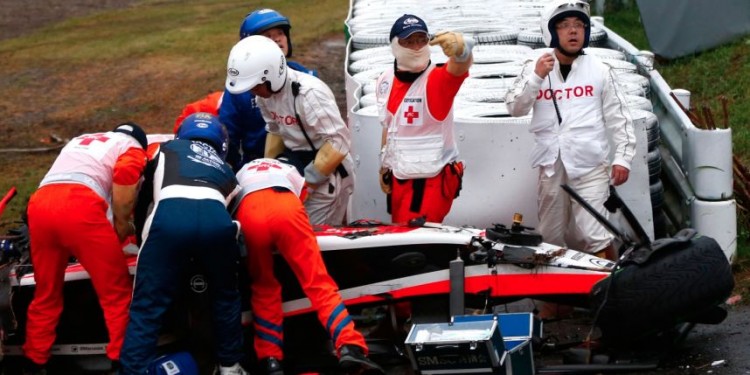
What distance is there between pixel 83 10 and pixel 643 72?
19214 millimetres

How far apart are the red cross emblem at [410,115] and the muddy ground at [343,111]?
1552 mm

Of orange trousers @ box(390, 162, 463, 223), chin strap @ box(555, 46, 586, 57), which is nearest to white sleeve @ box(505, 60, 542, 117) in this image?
chin strap @ box(555, 46, 586, 57)

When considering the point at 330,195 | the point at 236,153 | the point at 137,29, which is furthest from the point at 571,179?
the point at 137,29

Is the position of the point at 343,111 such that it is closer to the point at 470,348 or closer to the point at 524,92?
the point at 524,92

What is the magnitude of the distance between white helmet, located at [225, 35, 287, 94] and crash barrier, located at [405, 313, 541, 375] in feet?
7.25

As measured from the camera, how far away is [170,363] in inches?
283

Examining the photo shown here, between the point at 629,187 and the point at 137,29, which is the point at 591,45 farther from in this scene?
the point at 137,29

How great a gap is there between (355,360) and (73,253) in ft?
5.95

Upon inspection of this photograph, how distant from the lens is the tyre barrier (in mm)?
6609

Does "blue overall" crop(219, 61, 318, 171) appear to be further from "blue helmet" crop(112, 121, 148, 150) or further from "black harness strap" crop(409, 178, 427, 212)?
"black harness strap" crop(409, 178, 427, 212)

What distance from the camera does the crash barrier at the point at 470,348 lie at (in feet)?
20.6

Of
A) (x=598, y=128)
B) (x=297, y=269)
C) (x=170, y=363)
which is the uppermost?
(x=598, y=128)

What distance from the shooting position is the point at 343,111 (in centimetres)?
1549

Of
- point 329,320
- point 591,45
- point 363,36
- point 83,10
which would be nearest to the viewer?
point 329,320
